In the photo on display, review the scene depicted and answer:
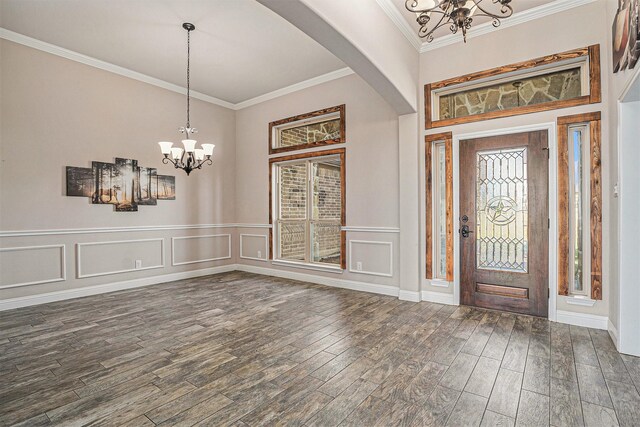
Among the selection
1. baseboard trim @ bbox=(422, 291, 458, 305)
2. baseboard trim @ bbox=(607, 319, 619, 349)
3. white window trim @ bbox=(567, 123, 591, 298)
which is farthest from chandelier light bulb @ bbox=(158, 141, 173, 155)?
baseboard trim @ bbox=(607, 319, 619, 349)

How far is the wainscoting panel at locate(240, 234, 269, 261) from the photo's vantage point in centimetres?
604

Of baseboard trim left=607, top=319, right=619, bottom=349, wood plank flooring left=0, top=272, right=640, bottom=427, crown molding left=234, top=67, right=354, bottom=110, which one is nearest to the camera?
wood plank flooring left=0, top=272, right=640, bottom=427

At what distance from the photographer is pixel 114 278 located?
476 centimetres

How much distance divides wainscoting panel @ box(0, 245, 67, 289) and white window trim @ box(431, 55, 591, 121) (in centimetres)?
540

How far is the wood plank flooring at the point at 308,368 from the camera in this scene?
186cm

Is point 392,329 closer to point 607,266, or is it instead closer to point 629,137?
point 607,266

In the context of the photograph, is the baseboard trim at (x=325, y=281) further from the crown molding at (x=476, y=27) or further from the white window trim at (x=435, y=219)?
the crown molding at (x=476, y=27)

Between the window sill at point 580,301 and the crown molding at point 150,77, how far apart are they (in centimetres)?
406

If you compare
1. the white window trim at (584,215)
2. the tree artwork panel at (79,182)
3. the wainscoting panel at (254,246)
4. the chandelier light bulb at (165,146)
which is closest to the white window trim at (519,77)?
the white window trim at (584,215)

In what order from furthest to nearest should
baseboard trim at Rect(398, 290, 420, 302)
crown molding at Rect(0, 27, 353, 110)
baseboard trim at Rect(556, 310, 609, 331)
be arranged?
1. baseboard trim at Rect(398, 290, 420, 302)
2. crown molding at Rect(0, 27, 353, 110)
3. baseboard trim at Rect(556, 310, 609, 331)

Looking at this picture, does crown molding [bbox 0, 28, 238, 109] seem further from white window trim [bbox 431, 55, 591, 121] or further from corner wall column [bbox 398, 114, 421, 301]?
white window trim [bbox 431, 55, 591, 121]

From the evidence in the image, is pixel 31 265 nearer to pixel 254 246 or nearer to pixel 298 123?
pixel 254 246

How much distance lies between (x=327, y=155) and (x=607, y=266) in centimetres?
372

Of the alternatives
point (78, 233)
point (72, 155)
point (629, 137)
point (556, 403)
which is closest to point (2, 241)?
point (78, 233)
